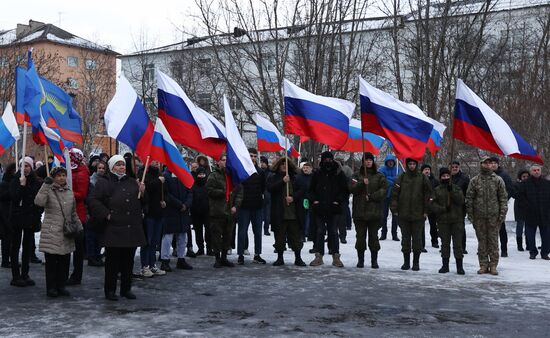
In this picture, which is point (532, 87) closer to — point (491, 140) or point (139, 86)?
point (491, 140)

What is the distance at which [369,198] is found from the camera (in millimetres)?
12734

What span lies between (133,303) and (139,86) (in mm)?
49923

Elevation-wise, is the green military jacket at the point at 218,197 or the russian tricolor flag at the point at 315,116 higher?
the russian tricolor flag at the point at 315,116

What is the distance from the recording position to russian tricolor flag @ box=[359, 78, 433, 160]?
12023mm

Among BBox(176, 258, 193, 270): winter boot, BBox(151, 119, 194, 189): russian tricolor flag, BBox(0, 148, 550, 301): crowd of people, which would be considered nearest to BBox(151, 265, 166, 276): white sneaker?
BBox(0, 148, 550, 301): crowd of people

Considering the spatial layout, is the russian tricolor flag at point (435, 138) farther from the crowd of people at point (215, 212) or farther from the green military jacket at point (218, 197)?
the green military jacket at point (218, 197)

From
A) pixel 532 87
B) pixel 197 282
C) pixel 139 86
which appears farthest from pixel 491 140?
pixel 139 86

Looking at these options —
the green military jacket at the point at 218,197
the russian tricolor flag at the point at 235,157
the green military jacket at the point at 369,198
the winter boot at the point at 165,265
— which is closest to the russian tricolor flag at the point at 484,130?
the green military jacket at the point at 369,198

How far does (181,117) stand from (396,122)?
356 centimetres

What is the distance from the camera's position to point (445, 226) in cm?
1254

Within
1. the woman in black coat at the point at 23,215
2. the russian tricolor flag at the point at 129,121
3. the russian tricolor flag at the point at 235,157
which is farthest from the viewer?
the russian tricolor flag at the point at 235,157

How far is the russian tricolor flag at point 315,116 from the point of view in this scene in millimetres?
12781

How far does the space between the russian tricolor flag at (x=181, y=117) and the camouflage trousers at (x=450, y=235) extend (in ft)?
13.7

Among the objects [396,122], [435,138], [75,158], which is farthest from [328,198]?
[435,138]
